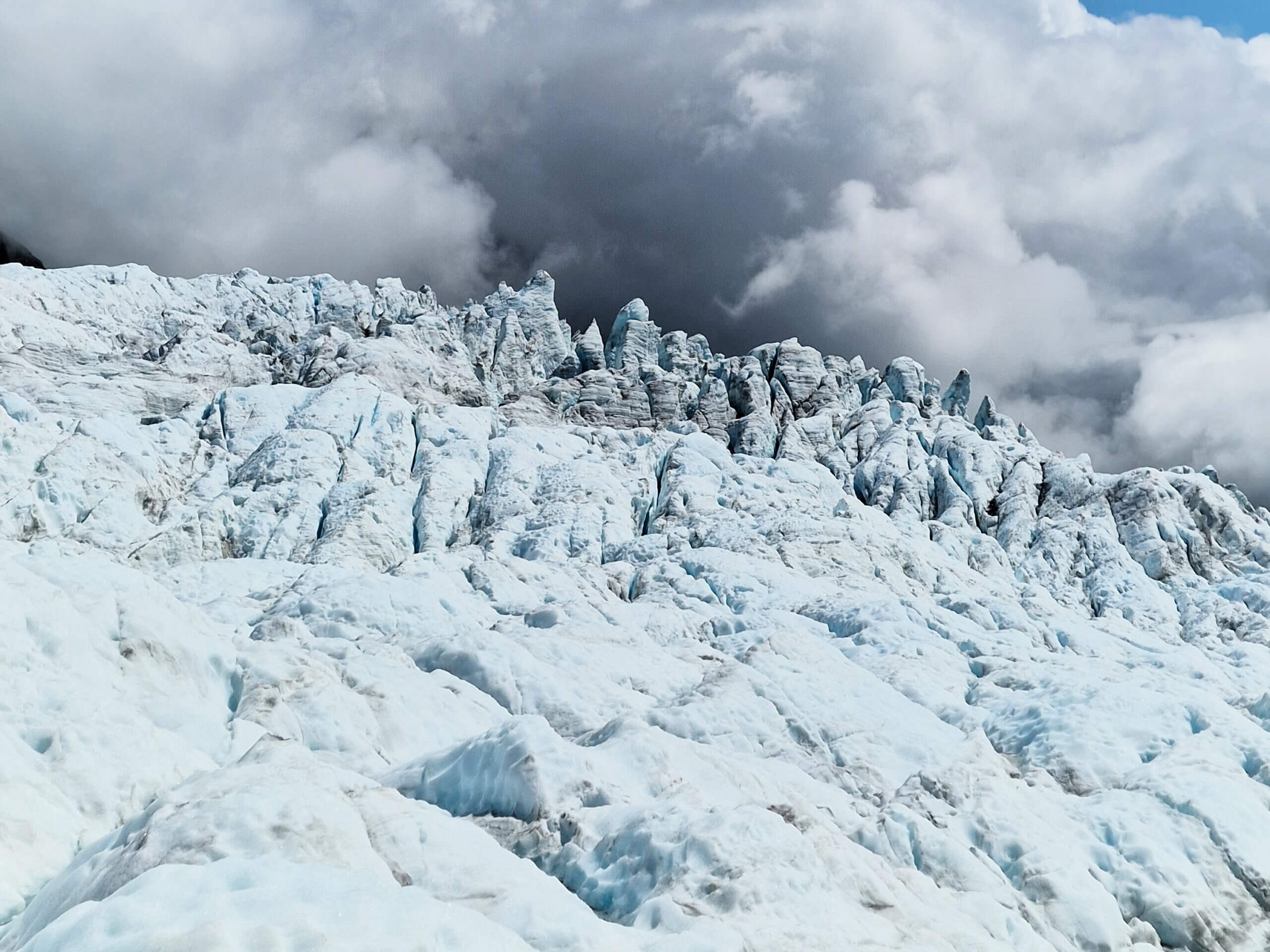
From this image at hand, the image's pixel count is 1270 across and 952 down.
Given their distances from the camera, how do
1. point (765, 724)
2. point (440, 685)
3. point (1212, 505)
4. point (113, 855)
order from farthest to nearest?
1. point (1212, 505)
2. point (765, 724)
3. point (440, 685)
4. point (113, 855)

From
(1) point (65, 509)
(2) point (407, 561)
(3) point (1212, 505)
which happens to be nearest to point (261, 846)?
(2) point (407, 561)

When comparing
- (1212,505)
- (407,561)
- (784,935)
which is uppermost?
(1212,505)

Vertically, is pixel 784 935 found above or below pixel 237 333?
below

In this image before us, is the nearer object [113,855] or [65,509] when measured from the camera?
[113,855]

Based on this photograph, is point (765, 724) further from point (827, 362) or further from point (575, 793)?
point (827, 362)

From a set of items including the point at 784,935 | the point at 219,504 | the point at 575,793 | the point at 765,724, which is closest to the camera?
the point at 784,935

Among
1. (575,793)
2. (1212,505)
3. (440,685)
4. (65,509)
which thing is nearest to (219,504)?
(65,509)
